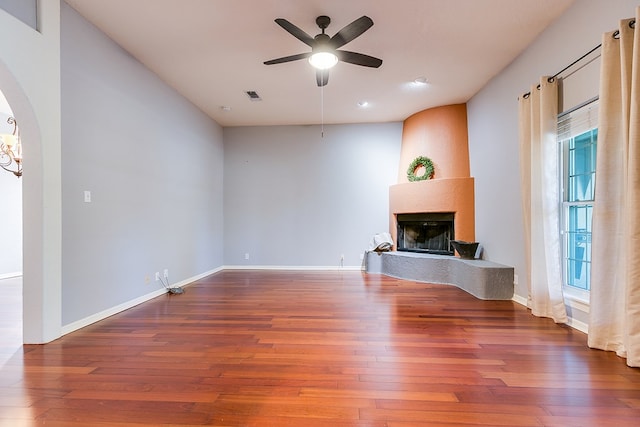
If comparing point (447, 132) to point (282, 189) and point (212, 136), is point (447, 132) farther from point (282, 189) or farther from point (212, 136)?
point (212, 136)

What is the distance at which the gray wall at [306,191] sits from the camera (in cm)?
598

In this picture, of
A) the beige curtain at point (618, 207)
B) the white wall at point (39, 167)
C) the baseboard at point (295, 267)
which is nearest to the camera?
the beige curtain at point (618, 207)

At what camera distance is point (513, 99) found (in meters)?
3.66

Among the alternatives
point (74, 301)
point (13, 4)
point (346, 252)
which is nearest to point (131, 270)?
point (74, 301)

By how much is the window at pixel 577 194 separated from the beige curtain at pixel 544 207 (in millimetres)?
134

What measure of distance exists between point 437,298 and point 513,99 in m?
2.60

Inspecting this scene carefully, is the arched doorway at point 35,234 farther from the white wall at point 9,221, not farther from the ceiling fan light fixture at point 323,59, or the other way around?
the white wall at point 9,221

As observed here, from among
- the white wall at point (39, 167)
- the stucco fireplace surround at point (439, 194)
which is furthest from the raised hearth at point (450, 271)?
the white wall at point (39, 167)

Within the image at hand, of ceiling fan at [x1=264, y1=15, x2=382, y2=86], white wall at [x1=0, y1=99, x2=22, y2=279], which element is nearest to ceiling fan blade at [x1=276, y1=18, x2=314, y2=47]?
ceiling fan at [x1=264, y1=15, x2=382, y2=86]

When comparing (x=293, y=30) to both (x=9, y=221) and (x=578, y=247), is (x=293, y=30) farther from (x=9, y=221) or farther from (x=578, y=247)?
(x=9, y=221)

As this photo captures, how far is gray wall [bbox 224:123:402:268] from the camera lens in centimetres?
598

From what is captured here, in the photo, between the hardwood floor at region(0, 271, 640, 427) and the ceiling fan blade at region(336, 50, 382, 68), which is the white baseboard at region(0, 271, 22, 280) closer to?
the hardwood floor at region(0, 271, 640, 427)

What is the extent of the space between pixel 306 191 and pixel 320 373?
4.40 m

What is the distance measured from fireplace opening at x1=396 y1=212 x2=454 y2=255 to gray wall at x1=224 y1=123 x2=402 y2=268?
417 mm
